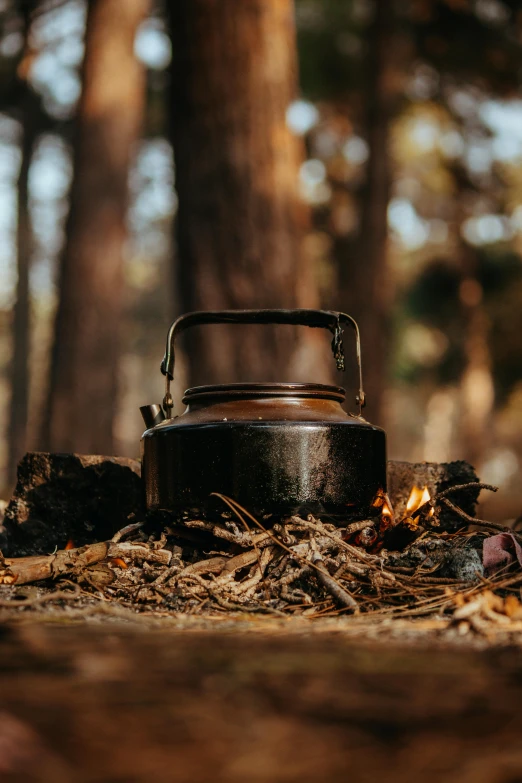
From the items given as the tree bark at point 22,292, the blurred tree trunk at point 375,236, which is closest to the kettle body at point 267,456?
the blurred tree trunk at point 375,236

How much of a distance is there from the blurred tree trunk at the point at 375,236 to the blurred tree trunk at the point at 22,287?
8.51 meters

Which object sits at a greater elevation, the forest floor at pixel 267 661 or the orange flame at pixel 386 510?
the orange flame at pixel 386 510

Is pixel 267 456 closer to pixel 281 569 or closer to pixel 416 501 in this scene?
pixel 281 569

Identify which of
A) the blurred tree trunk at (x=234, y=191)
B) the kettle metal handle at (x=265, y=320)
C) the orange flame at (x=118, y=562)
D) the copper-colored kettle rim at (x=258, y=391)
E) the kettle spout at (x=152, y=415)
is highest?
the blurred tree trunk at (x=234, y=191)

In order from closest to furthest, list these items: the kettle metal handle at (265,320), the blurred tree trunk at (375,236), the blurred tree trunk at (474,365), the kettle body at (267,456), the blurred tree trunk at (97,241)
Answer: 1. the kettle body at (267,456)
2. the kettle metal handle at (265,320)
3. the blurred tree trunk at (97,241)
4. the blurred tree trunk at (375,236)
5. the blurred tree trunk at (474,365)

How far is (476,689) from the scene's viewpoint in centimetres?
140

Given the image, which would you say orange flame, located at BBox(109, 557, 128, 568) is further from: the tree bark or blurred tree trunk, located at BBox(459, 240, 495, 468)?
blurred tree trunk, located at BBox(459, 240, 495, 468)

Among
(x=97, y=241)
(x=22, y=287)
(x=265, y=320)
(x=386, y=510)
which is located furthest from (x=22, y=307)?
(x=386, y=510)

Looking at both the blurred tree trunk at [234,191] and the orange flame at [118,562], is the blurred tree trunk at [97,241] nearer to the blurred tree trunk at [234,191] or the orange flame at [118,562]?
the blurred tree trunk at [234,191]

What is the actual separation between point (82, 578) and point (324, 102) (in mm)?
15573

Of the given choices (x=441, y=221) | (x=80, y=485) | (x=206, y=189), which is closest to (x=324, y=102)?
(x=441, y=221)

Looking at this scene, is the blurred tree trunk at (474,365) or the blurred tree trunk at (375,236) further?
the blurred tree trunk at (474,365)

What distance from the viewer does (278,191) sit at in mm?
5348

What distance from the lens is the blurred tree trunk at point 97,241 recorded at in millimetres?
10148
